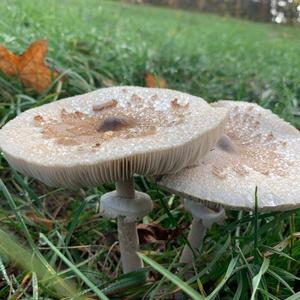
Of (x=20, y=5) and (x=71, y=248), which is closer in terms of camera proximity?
(x=71, y=248)

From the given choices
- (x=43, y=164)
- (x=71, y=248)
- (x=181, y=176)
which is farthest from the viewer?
(x=71, y=248)

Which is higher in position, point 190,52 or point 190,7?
point 190,52

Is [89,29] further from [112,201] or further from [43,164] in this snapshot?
[43,164]

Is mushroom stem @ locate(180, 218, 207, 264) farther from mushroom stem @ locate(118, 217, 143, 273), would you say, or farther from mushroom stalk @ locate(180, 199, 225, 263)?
mushroom stem @ locate(118, 217, 143, 273)

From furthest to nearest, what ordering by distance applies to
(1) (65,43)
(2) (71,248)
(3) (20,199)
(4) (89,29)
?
(4) (89,29) < (1) (65,43) < (3) (20,199) < (2) (71,248)

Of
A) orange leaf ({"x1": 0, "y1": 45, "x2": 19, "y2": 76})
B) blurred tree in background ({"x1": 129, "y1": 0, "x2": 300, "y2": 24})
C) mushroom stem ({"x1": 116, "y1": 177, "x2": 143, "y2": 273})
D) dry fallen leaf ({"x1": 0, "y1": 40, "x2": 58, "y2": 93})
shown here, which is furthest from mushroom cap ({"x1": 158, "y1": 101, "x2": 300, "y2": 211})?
blurred tree in background ({"x1": 129, "y1": 0, "x2": 300, "y2": 24})

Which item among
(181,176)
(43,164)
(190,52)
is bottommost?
(190,52)

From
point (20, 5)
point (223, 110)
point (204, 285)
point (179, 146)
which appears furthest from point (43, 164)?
point (20, 5)

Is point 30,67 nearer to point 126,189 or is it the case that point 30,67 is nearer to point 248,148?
point 126,189

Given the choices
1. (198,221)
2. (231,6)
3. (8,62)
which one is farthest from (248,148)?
(231,6)
